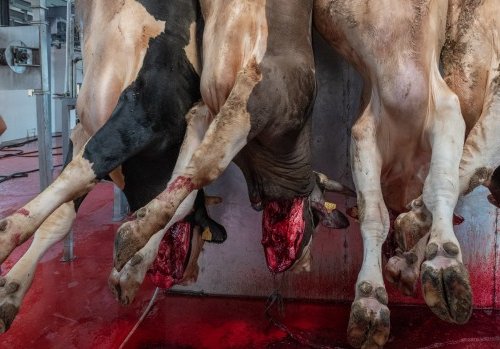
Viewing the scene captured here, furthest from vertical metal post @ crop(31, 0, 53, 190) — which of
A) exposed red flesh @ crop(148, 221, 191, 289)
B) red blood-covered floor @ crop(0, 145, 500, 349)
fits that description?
exposed red flesh @ crop(148, 221, 191, 289)

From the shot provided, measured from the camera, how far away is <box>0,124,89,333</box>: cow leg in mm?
2057

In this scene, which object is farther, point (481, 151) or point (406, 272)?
point (481, 151)

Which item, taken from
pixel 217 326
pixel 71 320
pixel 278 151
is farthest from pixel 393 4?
pixel 71 320

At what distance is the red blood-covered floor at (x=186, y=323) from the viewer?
2.68 m

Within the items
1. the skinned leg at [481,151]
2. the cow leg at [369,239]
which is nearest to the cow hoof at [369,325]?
the cow leg at [369,239]

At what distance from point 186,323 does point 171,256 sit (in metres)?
0.63

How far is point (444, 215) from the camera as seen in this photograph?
1779 mm

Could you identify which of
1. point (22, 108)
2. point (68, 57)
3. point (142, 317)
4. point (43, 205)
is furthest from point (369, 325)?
point (22, 108)

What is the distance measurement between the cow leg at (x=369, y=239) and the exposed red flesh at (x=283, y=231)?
1.46ft

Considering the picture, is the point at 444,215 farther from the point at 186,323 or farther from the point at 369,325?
the point at 186,323

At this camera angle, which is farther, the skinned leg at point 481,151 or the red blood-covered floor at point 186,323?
the red blood-covered floor at point 186,323

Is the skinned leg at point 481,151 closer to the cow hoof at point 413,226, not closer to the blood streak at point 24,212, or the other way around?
the cow hoof at point 413,226

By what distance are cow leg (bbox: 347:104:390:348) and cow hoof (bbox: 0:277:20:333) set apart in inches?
51.5

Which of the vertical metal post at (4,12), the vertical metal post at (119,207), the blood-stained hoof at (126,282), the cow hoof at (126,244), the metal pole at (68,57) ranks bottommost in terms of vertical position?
the vertical metal post at (119,207)
